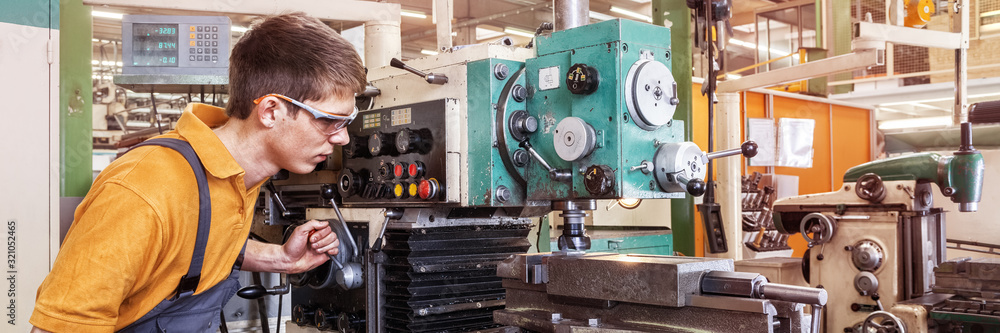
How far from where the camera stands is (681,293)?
1.21 meters

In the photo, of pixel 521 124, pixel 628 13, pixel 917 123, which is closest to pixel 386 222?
pixel 521 124

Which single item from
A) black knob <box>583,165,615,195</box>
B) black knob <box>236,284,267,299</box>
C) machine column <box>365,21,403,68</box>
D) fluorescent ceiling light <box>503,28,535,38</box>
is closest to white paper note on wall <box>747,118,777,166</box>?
fluorescent ceiling light <box>503,28,535,38</box>

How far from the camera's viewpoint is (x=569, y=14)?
5.54 feet

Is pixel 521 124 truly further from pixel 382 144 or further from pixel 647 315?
pixel 647 315

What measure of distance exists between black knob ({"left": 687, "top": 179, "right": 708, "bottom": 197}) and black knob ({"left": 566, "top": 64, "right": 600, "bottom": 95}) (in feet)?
0.87

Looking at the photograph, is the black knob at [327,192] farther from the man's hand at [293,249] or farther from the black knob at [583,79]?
the black knob at [583,79]

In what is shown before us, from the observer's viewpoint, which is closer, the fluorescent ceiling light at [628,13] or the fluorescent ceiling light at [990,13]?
the fluorescent ceiling light at [990,13]

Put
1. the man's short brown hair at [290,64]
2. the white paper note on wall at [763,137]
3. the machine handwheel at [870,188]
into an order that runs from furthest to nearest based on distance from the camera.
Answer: the white paper note on wall at [763,137], the machine handwheel at [870,188], the man's short brown hair at [290,64]

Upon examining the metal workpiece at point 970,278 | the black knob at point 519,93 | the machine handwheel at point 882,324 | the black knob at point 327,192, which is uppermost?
the black knob at point 519,93

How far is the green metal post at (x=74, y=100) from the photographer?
214cm

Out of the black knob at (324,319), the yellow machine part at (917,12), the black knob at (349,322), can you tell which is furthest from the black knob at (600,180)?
the yellow machine part at (917,12)

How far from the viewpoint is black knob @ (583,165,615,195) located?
1446 mm

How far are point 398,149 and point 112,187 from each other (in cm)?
84

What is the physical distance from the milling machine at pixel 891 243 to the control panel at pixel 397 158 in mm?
1508
